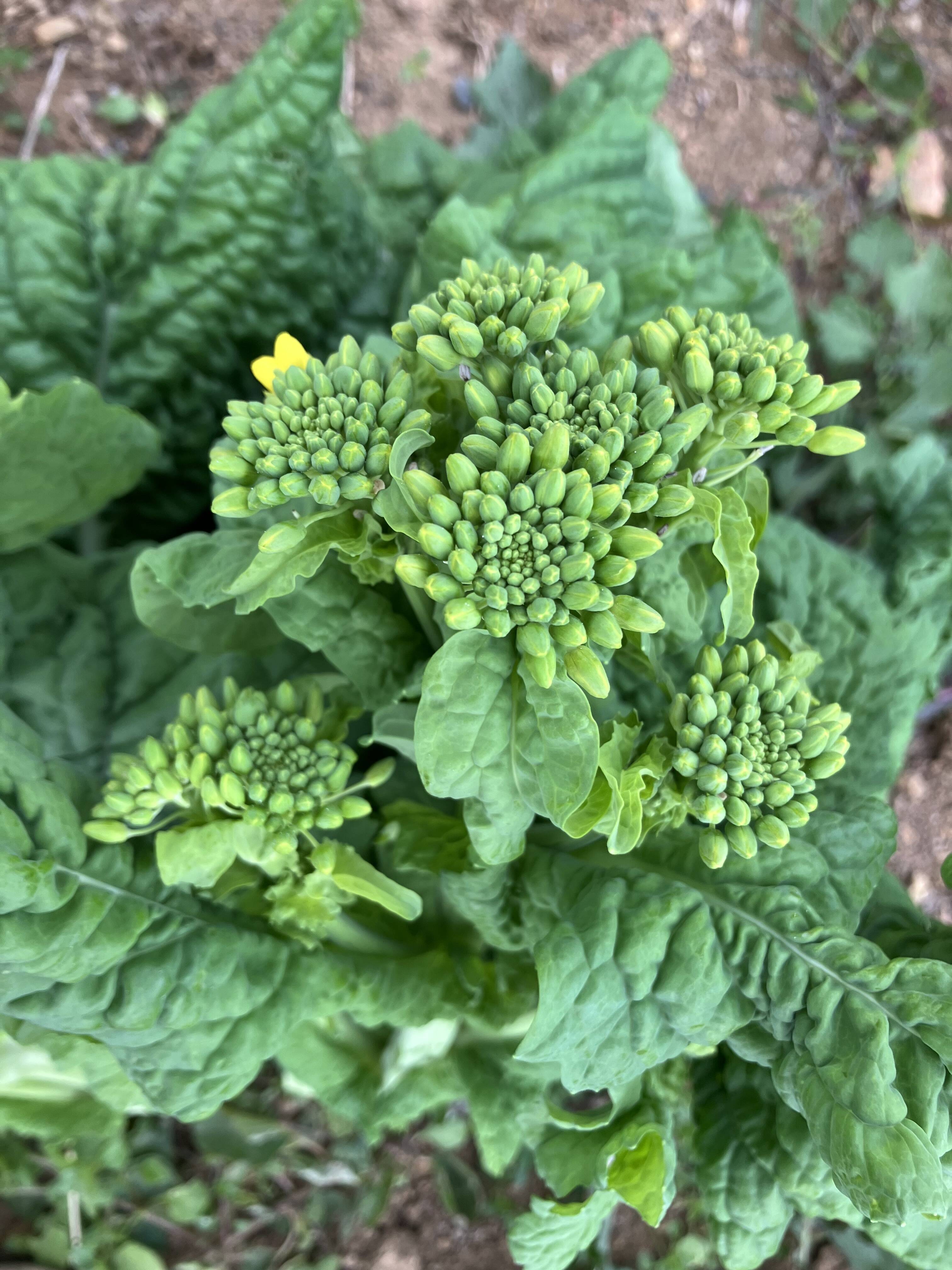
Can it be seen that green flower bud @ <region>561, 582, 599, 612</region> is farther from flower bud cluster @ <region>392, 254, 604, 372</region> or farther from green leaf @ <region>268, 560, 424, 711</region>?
green leaf @ <region>268, 560, 424, 711</region>

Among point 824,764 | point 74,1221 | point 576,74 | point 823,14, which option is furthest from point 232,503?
point 823,14

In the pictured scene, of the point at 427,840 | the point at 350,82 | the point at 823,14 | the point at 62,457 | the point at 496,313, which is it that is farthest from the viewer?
the point at 823,14

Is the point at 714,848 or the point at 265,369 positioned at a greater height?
the point at 265,369

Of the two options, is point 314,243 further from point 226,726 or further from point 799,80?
point 799,80

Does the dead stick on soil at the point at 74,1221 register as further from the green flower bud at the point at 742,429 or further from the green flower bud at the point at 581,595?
the green flower bud at the point at 742,429

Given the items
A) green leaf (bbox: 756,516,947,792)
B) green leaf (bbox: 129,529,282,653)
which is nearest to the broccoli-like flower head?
green leaf (bbox: 129,529,282,653)

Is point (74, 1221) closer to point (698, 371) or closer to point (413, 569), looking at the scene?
point (413, 569)

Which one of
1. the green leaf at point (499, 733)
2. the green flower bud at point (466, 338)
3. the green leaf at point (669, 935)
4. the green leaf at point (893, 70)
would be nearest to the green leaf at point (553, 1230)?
the green leaf at point (669, 935)
